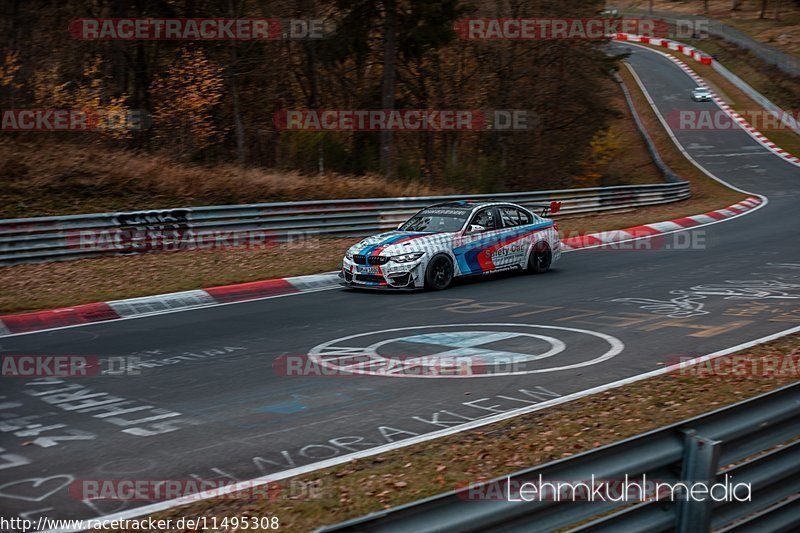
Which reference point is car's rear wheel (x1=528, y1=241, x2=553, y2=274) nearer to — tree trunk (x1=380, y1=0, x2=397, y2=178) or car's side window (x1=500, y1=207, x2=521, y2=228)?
car's side window (x1=500, y1=207, x2=521, y2=228)

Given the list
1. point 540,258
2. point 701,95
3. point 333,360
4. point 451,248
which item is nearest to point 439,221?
point 451,248

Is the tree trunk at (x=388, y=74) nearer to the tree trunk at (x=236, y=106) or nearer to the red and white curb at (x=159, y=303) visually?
the tree trunk at (x=236, y=106)

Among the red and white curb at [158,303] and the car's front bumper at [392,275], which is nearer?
the red and white curb at [158,303]

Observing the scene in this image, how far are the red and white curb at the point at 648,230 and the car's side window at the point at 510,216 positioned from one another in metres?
4.89

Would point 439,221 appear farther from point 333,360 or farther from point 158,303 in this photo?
point 333,360

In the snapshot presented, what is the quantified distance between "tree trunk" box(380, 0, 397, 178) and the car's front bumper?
1406cm

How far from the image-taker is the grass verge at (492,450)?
17.8 ft

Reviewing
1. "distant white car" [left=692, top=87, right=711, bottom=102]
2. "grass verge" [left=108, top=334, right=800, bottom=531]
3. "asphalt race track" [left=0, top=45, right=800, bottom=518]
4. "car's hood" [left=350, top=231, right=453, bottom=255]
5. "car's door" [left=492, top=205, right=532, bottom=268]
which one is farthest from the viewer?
"distant white car" [left=692, top=87, right=711, bottom=102]

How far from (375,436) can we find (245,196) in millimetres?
15846

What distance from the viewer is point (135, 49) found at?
27.6 m

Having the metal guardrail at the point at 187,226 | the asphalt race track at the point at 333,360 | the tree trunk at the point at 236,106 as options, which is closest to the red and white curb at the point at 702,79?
the tree trunk at the point at 236,106

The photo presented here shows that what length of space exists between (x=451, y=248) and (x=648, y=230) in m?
11.0

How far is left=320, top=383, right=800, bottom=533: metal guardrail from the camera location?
311 cm

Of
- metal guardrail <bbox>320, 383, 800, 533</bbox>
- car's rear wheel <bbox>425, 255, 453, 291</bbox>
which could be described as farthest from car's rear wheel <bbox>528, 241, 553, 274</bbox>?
metal guardrail <bbox>320, 383, 800, 533</bbox>
